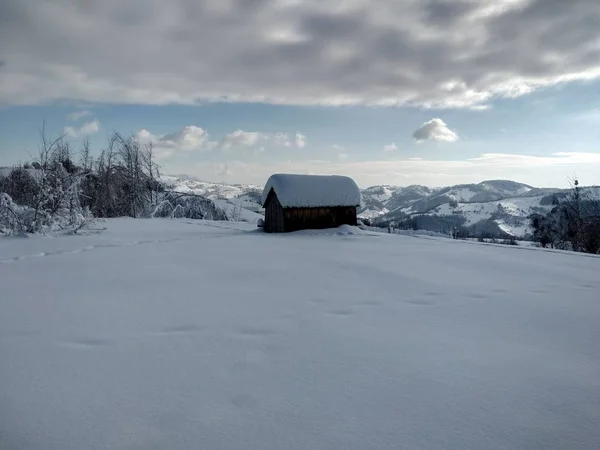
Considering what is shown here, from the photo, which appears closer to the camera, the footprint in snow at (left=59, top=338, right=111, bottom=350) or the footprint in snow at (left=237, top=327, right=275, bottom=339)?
the footprint in snow at (left=59, top=338, right=111, bottom=350)

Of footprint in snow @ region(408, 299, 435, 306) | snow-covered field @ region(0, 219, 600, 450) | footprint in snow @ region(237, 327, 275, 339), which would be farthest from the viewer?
footprint in snow @ region(408, 299, 435, 306)

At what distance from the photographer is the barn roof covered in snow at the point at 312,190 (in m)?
18.5

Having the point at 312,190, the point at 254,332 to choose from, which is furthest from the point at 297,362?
the point at 312,190

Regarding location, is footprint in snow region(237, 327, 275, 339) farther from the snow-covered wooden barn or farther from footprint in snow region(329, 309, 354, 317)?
the snow-covered wooden barn

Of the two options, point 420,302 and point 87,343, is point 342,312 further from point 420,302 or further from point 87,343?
point 87,343

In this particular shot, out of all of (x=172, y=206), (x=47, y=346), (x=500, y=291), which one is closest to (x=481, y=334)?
(x=500, y=291)

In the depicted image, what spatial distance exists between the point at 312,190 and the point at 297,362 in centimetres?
1596

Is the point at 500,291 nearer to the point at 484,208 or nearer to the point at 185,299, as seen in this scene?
the point at 185,299

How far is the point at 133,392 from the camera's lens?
289 cm

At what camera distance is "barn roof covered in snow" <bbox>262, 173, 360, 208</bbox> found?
18500 mm

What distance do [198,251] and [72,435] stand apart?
942 cm

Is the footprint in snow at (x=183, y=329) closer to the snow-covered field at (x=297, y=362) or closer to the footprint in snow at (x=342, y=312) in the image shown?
the snow-covered field at (x=297, y=362)

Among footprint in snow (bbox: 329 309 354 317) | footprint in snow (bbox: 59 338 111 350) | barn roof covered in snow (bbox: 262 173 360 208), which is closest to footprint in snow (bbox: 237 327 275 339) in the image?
footprint in snow (bbox: 329 309 354 317)

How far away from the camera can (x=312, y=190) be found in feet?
62.6
